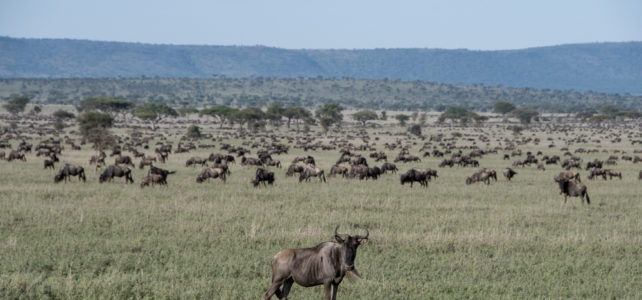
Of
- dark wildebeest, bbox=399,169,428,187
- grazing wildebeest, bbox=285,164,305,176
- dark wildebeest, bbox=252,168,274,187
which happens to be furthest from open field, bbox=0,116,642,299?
grazing wildebeest, bbox=285,164,305,176

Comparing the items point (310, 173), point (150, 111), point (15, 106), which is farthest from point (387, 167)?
point (15, 106)

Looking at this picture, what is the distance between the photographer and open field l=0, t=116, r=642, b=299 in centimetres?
1056

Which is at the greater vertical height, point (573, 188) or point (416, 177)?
point (573, 188)

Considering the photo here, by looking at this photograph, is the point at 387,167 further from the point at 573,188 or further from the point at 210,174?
the point at 573,188

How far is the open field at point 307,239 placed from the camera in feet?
34.7

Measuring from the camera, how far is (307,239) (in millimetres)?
14469

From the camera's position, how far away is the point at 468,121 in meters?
143

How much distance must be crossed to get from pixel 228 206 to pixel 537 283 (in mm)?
11104

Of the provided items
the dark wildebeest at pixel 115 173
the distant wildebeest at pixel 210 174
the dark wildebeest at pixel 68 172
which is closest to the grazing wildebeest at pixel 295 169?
the distant wildebeest at pixel 210 174

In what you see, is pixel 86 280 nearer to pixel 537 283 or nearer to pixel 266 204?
pixel 537 283

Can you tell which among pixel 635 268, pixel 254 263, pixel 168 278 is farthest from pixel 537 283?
pixel 168 278

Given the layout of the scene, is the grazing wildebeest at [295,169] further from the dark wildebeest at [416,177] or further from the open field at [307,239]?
the dark wildebeest at [416,177]

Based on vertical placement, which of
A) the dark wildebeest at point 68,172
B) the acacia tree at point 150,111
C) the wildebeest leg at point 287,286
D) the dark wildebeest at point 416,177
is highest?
the wildebeest leg at point 287,286

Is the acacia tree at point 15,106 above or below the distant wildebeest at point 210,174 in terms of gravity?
below
